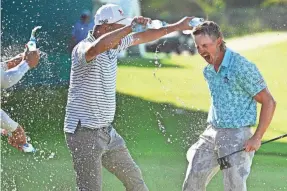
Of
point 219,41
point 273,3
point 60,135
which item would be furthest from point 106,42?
point 273,3

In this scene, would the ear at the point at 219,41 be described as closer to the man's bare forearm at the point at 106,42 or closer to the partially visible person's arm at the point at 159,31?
the man's bare forearm at the point at 106,42

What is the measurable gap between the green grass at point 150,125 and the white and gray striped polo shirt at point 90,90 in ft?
6.00

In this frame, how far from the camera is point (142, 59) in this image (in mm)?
15109

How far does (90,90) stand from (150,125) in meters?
6.31

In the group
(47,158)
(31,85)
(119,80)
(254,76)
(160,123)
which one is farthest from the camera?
(119,80)

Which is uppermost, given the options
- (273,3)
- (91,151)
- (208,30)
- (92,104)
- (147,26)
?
(208,30)

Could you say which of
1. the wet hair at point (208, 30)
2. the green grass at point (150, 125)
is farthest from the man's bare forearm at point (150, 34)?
the green grass at point (150, 125)

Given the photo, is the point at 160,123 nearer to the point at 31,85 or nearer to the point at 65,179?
the point at 31,85

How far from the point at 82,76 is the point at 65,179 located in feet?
7.71

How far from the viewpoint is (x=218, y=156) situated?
589 centimetres

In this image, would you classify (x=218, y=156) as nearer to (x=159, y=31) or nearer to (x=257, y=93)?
(x=257, y=93)

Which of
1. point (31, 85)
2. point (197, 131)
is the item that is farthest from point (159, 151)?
point (197, 131)

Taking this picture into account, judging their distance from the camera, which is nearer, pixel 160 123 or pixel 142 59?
pixel 160 123

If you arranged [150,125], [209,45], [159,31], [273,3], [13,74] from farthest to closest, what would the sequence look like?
[273,3], [150,125], [159,31], [13,74], [209,45]
